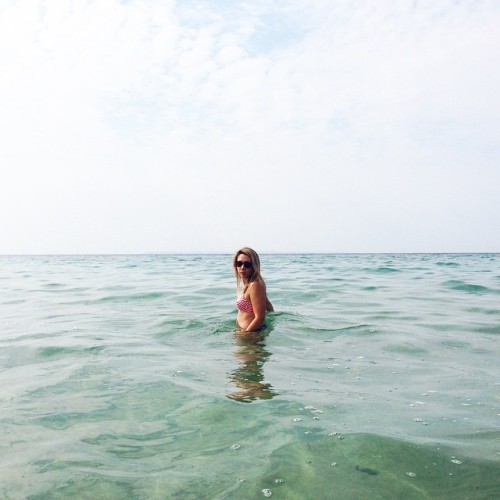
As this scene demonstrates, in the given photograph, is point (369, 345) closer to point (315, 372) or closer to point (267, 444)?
point (315, 372)

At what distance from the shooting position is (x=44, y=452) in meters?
3.44

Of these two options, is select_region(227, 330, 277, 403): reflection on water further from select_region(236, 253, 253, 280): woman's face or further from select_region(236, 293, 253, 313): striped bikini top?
select_region(236, 253, 253, 280): woman's face

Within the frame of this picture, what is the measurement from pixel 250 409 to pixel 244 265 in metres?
3.72

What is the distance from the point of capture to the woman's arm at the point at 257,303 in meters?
7.73

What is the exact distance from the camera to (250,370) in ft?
18.5

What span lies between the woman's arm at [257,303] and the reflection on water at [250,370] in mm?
131

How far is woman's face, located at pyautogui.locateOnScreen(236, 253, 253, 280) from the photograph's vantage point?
7.76 m

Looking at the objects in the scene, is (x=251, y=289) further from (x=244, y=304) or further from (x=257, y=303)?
(x=244, y=304)

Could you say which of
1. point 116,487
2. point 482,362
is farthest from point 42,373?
point 482,362

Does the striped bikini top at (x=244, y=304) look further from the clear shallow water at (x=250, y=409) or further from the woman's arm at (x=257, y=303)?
the clear shallow water at (x=250, y=409)

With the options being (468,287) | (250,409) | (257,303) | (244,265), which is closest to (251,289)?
(257,303)

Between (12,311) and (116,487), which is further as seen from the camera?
(12,311)

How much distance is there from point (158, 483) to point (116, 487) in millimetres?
262

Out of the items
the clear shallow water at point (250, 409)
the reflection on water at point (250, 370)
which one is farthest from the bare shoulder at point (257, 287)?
the clear shallow water at point (250, 409)
